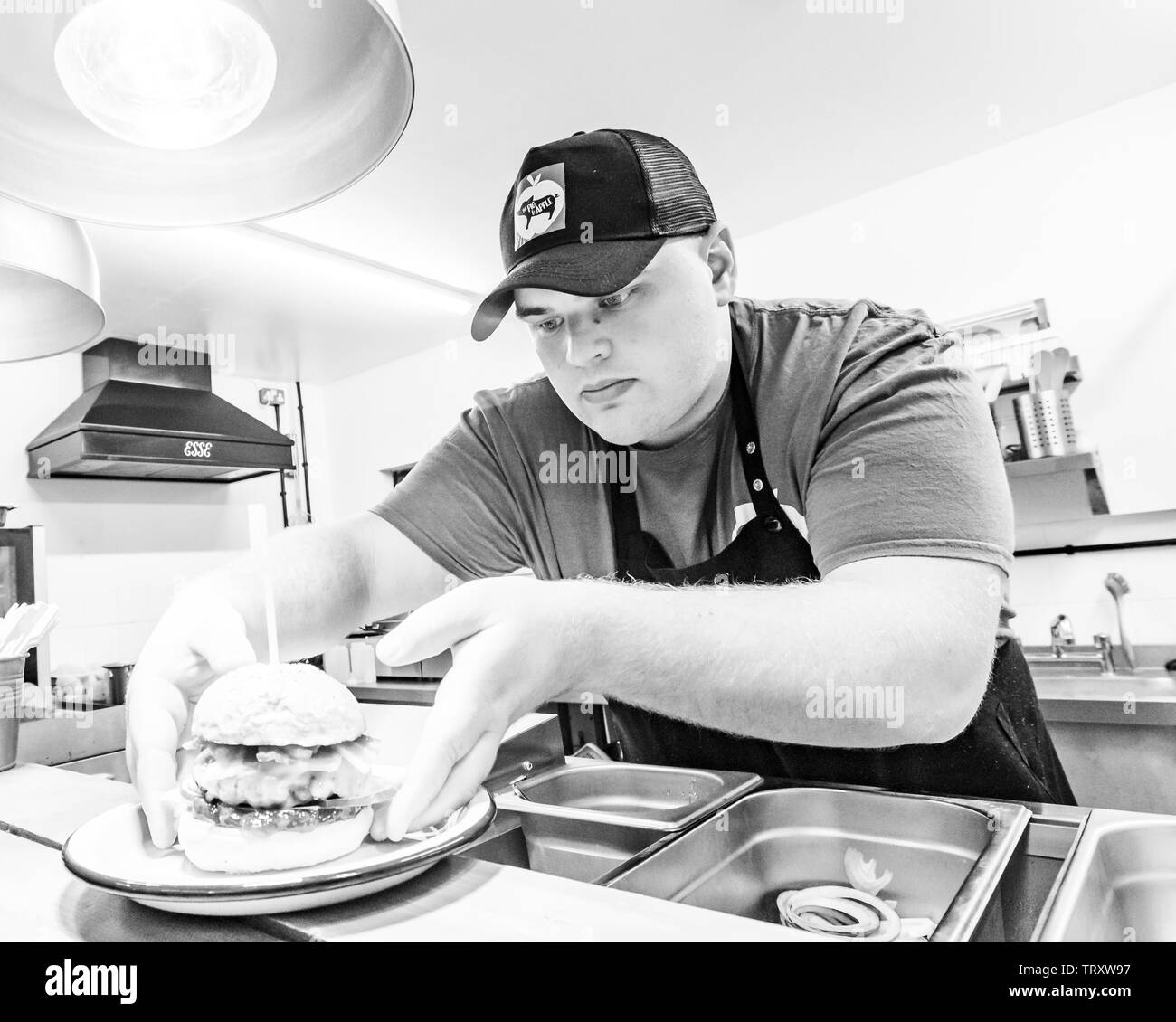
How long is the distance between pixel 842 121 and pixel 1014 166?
84 cm

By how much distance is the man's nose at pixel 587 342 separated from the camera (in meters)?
1.22

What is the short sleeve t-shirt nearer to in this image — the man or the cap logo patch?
the man

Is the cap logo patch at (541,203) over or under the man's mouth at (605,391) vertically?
over

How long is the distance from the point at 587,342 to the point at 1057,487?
9.09ft

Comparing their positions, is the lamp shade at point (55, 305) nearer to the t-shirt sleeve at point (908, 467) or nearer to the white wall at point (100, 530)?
the t-shirt sleeve at point (908, 467)

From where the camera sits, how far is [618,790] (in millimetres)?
1248

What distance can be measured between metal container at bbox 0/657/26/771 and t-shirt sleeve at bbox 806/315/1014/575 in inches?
56.0

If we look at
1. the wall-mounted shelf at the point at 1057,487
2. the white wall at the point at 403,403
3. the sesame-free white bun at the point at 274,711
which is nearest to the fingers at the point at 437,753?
the sesame-free white bun at the point at 274,711
